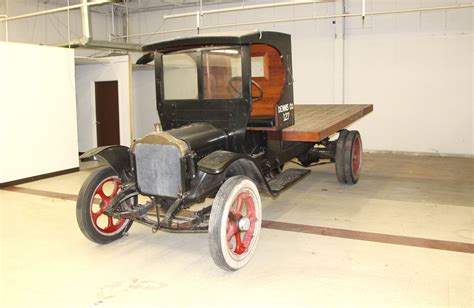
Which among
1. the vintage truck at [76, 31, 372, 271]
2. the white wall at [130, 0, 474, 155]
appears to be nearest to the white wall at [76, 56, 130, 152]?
the white wall at [130, 0, 474, 155]

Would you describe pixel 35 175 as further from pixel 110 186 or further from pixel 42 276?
pixel 42 276

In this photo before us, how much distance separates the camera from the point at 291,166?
839 centimetres

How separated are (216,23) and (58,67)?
194 inches

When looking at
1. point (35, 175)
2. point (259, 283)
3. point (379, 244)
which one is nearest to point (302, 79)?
point (35, 175)

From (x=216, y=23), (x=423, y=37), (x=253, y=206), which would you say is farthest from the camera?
(x=216, y=23)

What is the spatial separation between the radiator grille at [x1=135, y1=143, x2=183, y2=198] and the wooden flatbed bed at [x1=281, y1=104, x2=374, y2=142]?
57.5 inches

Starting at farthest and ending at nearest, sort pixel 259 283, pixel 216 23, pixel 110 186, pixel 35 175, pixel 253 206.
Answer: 1. pixel 216 23
2. pixel 35 175
3. pixel 110 186
4. pixel 253 206
5. pixel 259 283

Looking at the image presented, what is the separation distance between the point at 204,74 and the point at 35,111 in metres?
4.43

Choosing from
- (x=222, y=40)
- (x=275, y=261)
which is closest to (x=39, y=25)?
(x=222, y=40)

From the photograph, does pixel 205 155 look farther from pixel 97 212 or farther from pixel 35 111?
pixel 35 111

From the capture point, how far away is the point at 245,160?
3965 mm

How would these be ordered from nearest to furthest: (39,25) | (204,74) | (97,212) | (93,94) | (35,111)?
(97,212)
(204,74)
(35,111)
(93,94)
(39,25)

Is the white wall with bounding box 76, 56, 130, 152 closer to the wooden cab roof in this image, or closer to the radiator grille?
the wooden cab roof

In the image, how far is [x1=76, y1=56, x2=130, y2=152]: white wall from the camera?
365 inches
